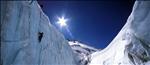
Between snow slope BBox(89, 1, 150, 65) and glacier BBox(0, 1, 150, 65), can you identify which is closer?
glacier BBox(0, 1, 150, 65)

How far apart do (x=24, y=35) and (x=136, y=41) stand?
31.5ft

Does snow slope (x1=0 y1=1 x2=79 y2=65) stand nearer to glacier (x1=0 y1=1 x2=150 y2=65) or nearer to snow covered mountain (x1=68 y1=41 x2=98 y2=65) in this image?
glacier (x1=0 y1=1 x2=150 y2=65)

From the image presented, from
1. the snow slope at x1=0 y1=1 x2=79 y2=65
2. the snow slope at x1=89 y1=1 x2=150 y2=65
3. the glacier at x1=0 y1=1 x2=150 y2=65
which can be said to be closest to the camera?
the snow slope at x1=0 y1=1 x2=79 y2=65

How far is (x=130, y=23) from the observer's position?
21.3m

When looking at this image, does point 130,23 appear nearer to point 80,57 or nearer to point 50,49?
point 50,49

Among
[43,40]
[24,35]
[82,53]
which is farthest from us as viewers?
[82,53]

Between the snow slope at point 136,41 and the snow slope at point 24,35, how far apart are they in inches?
224

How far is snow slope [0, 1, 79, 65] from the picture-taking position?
42.7 ft

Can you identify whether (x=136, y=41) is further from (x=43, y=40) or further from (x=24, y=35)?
(x=24, y=35)

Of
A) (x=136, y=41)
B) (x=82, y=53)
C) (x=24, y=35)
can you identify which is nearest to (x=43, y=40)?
(x=24, y=35)

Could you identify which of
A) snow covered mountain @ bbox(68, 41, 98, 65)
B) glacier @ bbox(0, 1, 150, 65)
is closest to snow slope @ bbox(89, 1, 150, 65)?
glacier @ bbox(0, 1, 150, 65)

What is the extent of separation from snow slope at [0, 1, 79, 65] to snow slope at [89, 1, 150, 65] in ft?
18.6

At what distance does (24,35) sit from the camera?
14.7 meters

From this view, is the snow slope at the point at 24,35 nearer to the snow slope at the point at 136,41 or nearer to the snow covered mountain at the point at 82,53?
the snow slope at the point at 136,41
